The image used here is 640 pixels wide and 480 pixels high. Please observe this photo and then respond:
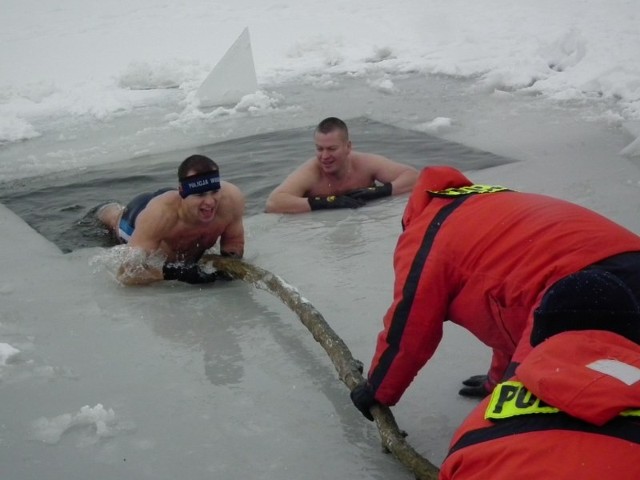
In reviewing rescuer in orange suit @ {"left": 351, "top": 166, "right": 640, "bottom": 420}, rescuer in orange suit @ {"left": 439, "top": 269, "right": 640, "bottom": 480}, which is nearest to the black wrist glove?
rescuer in orange suit @ {"left": 351, "top": 166, "right": 640, "bottom": 420}

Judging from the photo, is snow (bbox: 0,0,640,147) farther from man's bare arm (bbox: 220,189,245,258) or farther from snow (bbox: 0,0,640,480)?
man's bare arm (bbox: 220,189,245,258)

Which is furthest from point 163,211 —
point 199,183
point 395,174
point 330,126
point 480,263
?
→ point 480,263

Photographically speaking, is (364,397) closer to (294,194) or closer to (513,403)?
(513,403)

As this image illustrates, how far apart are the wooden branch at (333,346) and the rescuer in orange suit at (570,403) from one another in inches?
28.3

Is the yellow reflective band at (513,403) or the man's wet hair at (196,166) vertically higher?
the man's wet hair at (196,166)

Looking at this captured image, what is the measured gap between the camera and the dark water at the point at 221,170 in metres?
5.79

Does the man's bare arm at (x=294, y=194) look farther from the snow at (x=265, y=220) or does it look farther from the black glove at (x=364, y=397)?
the black glove at (x=364, y=397)

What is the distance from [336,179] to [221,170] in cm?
117

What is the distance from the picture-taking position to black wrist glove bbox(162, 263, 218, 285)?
14.5 ft

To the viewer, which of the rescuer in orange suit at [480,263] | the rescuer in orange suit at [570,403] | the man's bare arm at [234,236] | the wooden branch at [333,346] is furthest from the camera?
the man's bare arm at [234,236]

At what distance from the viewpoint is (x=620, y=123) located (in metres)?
6.84

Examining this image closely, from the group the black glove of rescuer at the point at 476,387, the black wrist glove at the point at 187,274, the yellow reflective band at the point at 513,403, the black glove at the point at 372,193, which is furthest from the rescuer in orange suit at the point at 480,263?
the black glove at the point at 372,193

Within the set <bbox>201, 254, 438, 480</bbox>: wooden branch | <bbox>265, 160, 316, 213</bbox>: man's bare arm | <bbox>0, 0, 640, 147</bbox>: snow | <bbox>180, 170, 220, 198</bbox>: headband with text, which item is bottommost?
<bbox>201, 254, 438, 480</bbox>: wooden branch

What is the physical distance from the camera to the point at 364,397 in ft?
9.00
